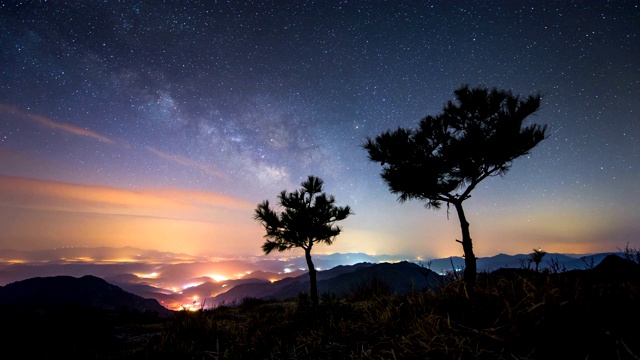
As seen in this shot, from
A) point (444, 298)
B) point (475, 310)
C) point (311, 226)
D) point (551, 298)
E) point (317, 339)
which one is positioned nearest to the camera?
point (551, 298)

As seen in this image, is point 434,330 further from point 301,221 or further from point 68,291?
point 68,291

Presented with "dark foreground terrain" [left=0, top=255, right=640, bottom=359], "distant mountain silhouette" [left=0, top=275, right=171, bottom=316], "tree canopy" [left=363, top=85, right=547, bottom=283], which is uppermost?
"tree canopy" [left=363, top=85, right=547, bottom=283]

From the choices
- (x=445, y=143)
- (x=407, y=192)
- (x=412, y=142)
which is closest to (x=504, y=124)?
(x=445, y=143)

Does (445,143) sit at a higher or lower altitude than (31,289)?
higher

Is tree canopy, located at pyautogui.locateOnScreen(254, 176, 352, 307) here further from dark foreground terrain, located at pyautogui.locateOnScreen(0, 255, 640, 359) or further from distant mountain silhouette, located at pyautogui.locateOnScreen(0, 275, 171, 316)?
distant mountain silhouette, located at pyautogui.locateOnScreen(0, 275, 171, 316)

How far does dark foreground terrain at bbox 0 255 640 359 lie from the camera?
5.04 feet

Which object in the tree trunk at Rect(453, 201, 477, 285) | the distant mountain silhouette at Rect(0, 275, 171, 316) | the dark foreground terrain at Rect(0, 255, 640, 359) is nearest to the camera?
the dark foreground terrain at Rect(0, 255, 640, 359)

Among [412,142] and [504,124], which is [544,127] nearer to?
[504,124]

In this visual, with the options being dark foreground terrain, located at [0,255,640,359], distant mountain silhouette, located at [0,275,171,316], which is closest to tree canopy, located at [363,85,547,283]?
dark foreground terrain, located at [0,255,640,359]

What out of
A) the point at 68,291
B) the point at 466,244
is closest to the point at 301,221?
the point at 466,244

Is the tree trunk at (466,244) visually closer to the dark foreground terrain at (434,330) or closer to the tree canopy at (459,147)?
the tree canopy at (459,147)

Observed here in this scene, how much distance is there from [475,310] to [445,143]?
1216cm

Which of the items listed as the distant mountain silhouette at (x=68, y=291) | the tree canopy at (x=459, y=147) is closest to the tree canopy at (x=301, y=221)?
the tree canopy at (x=459, y=147)

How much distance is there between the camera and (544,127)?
38.7 ft
